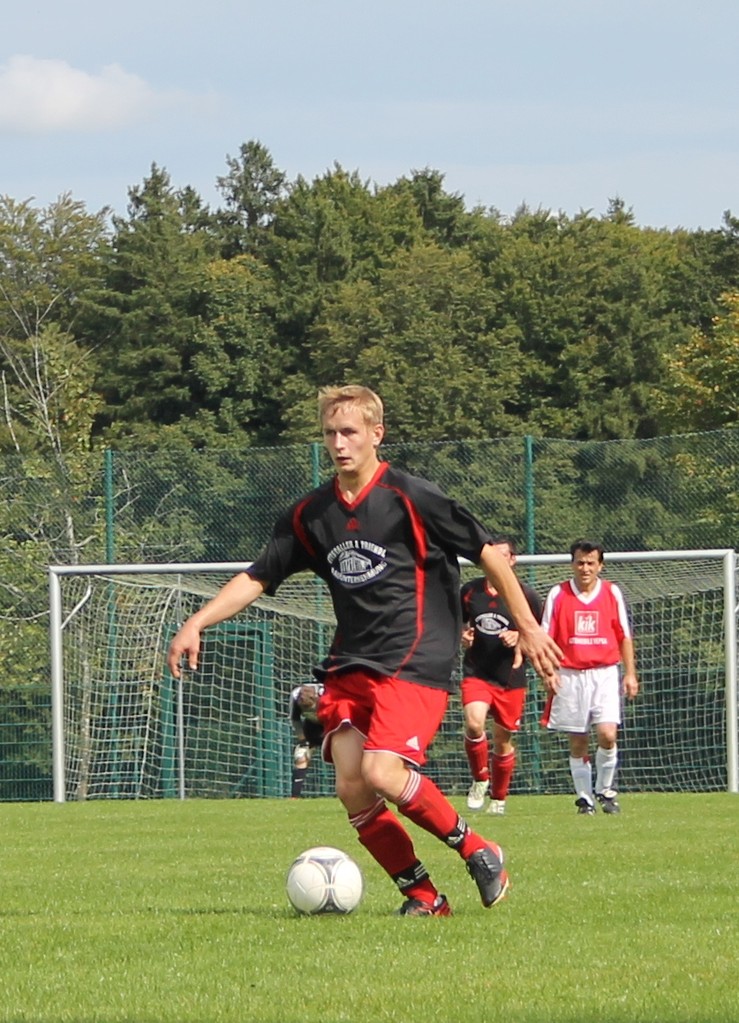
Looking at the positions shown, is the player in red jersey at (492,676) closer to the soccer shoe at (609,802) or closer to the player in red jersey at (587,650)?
the player in red jersey at (587,650)

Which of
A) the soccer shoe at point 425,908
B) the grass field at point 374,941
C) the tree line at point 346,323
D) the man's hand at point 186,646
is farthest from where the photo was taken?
the tree line at point 346,323

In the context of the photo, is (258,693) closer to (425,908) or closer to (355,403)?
(425,908)

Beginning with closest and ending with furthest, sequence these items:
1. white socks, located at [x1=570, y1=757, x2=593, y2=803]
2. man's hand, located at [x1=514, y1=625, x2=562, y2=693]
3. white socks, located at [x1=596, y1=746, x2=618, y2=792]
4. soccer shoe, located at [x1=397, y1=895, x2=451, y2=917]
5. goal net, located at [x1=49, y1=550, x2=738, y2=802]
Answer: man's hand, located at [x1=514, y1=625, x2=562, y2=693], soccer shoe, located at [x1=397, y1=895, x2=451, y2=917], white socks, located at [x1=570, y1=757, x2=593, y2=803], white socks, located at [x1=596, y1=746, x2=618, y2=792], goal net, located at [x1=49, y1=550, x2=738, y2=802]

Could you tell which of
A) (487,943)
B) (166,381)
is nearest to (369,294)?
(166,381)

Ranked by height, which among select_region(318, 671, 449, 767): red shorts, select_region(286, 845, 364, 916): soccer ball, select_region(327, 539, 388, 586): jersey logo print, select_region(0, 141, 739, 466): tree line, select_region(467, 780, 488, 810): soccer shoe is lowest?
select_region(467, 780, 488, 810): soccer shoe

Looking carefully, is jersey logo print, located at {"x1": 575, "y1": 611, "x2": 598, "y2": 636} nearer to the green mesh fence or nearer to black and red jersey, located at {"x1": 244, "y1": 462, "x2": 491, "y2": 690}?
the green mesh fence

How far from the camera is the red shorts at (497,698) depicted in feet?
47.3

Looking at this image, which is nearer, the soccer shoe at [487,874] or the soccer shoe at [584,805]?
the soccer shoe at [487,874]

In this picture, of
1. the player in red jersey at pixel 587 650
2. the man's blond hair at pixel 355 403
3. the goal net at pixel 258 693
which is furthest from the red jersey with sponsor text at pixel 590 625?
the man's blond hair at pixel 355 403

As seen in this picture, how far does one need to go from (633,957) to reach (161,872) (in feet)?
13.8

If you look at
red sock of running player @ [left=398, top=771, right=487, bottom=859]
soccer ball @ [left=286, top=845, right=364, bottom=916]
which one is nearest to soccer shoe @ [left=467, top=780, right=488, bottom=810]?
soccer ball @ [left=286, top=845, right=364, bottom=916]

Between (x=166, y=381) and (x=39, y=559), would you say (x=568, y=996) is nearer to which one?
(x=39, y=559)

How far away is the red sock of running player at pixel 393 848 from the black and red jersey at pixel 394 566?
21.5 inches

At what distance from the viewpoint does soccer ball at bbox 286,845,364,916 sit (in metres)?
6.93
